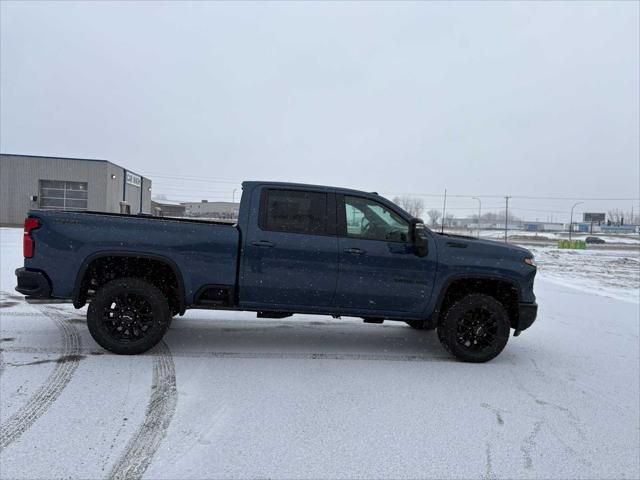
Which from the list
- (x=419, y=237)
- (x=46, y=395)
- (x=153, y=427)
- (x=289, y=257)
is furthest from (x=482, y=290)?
(x=46, y=395)

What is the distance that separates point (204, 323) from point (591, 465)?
15.6 feet

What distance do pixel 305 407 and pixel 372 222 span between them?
2.19 m

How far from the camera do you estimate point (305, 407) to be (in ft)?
12.4

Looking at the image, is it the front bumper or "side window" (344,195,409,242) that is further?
the front bumper

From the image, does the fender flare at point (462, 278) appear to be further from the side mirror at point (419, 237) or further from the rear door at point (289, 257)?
the rear door at point (289, 257)

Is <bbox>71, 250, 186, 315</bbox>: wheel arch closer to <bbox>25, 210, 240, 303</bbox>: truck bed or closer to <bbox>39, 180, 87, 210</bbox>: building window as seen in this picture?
<bbox>25, 210, 240, 303</bbox>: truck bed

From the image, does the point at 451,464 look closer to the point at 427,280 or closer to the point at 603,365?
the point at 427,280

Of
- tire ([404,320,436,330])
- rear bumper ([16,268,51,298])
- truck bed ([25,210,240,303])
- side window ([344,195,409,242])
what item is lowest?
tire ([404,320,436,330])

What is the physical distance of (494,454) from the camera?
3.20m

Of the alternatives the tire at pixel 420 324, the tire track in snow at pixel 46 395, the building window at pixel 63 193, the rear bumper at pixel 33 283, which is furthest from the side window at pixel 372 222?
the building window at pixel 63 193

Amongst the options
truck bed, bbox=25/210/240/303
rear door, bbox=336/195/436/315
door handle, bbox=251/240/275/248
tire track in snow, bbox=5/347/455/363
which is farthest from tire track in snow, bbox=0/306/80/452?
rear door, bbox=336/195/436/315

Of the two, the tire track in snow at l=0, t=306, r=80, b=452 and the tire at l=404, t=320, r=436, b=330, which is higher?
the tire at l=404, t=320, r=436, b=330

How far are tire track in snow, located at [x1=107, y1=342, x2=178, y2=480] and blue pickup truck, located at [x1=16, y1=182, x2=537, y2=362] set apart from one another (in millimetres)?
616

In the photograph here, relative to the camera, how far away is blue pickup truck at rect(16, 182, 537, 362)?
15.5ft
